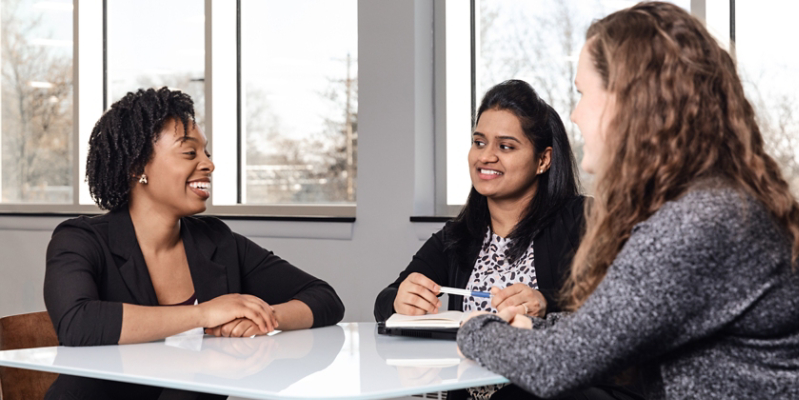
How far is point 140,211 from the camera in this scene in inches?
80.6

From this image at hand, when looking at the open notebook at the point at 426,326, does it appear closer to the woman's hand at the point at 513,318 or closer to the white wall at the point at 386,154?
the woman's hand at the point at 513,318

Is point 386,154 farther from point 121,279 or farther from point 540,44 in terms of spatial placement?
point 121,279

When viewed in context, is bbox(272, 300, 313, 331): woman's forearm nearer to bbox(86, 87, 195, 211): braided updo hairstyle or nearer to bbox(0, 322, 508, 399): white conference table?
bbox(0, 322, 508, 399): white conference table

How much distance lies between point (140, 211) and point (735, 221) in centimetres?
158

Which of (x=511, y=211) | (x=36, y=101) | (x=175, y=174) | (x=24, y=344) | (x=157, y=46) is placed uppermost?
(x=157, y=46)

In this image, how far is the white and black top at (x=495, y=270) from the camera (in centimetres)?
203

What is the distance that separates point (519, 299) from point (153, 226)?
3.33 ft

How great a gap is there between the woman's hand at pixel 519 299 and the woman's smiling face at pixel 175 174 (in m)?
0.88

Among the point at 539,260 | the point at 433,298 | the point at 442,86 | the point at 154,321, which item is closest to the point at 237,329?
the point at 154,321

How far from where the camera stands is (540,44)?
10.5ft

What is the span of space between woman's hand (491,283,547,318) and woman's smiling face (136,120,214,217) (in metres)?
0.88

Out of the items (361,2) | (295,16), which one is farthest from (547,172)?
(295,16)

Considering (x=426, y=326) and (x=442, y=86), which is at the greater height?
(x=442, y=86)

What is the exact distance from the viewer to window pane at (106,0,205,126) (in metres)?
4.47
